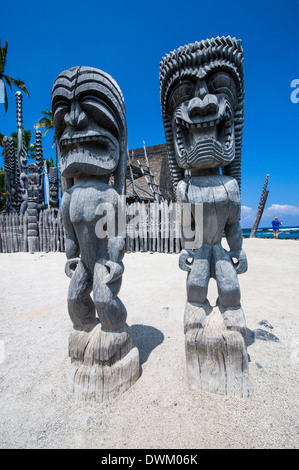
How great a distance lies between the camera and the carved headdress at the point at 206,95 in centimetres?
179

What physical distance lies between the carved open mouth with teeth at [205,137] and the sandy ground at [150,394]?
1.79 m

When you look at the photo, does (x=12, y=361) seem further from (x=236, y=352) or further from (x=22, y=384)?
(x=236, y=352)

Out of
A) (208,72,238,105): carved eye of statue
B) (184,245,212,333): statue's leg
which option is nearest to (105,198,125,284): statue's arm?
(184,245,212,333): statue's leg

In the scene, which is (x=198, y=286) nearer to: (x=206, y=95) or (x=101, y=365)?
(x=101, y=365)

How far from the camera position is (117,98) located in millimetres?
1908

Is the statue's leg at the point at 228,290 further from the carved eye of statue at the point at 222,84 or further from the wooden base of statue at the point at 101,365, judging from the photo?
the carved eye of statue at the point at 222,84

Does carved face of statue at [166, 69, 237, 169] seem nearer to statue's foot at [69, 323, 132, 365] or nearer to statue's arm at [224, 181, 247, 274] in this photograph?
statue's arm at [224, 181, 247, 274]

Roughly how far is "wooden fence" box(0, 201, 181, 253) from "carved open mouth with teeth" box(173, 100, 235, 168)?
5.03 m

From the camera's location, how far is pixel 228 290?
1.90 metres

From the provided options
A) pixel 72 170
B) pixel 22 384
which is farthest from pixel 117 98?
pixel 22 384

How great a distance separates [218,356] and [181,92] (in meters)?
2.10

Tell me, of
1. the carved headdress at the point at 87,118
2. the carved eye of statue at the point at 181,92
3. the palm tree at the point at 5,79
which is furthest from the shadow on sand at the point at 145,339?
the palm tree at the point at 5,79

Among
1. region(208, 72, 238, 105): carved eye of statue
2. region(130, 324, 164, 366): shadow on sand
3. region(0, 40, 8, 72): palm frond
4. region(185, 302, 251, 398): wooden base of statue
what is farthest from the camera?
region(0, 40, 8, 72): palm frond

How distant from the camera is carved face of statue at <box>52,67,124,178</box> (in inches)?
70.4
